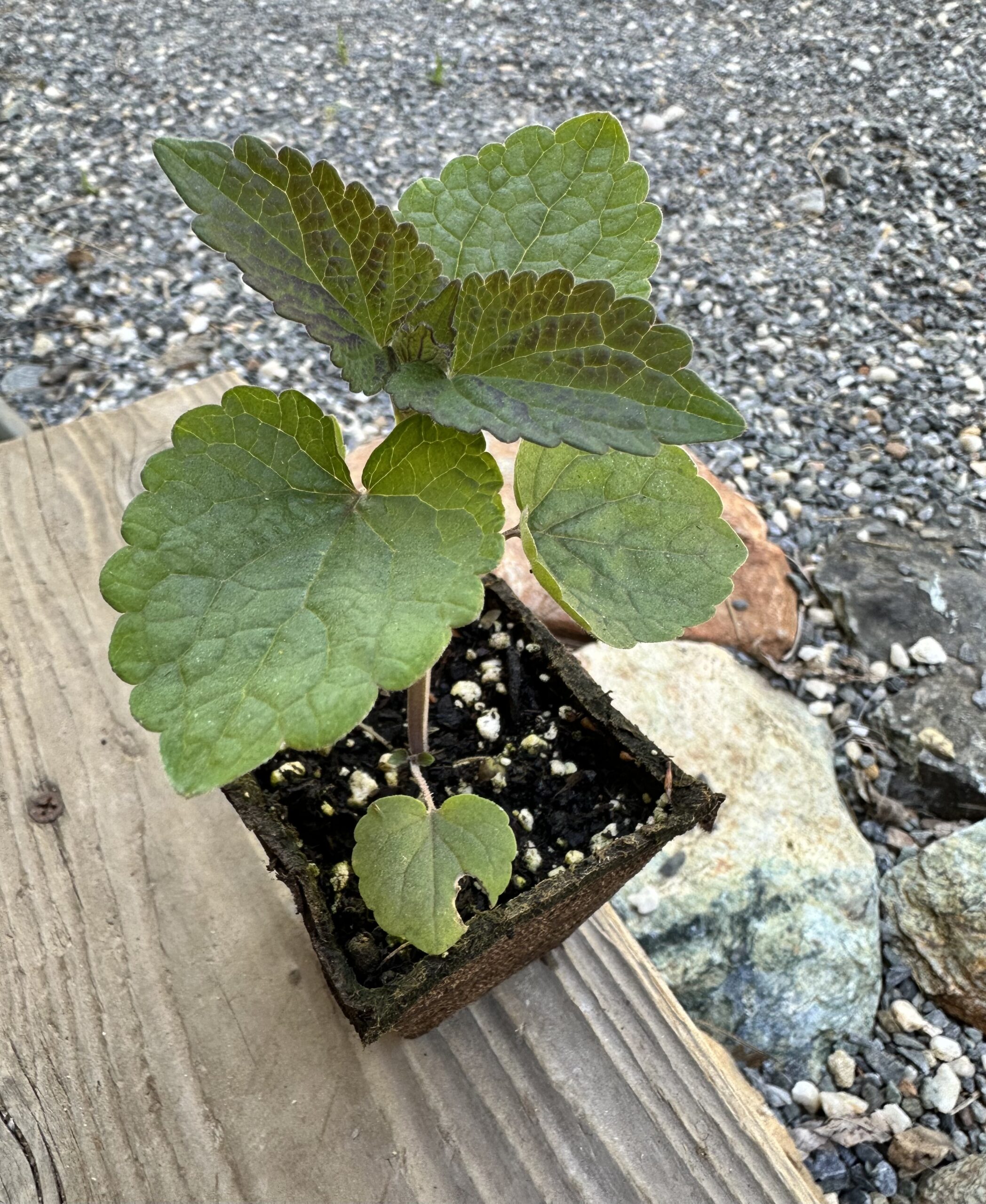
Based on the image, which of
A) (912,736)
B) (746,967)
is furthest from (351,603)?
(912,736)

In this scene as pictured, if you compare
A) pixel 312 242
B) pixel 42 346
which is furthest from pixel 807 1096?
pixel 42 346

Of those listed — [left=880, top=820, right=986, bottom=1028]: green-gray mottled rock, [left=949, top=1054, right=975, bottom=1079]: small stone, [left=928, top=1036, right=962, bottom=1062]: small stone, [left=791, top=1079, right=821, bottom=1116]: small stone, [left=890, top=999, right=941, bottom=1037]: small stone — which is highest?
[left=880, top=820, right=986, bottom=1028]: green-gray mottled rock

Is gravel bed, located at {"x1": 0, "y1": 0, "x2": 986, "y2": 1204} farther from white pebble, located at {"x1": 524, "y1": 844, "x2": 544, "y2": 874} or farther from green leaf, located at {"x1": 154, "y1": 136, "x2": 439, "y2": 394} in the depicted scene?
green leaf, located at {"x1": 154, "y1": 136, "x2": 439, "y2": 394}

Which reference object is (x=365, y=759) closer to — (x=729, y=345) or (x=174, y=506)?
(x=174, y=506)

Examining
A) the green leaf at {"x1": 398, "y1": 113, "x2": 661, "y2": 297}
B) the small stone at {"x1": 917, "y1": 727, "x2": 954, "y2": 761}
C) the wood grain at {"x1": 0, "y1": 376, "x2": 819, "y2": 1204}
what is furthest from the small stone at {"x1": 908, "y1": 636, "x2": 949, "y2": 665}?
the green leaf at {"x1": 398, "y1": 113, "x2": 661, "y2": 297}

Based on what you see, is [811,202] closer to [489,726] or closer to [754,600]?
[754,600]

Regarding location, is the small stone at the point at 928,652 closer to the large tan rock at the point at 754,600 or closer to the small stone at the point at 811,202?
the large tan rock at the point at 754,600

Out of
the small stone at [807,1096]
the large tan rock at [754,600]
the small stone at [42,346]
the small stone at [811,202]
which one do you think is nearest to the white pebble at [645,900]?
the small stone at [807,1096]
